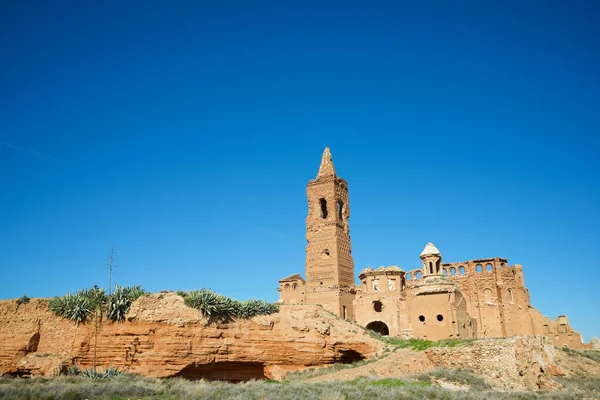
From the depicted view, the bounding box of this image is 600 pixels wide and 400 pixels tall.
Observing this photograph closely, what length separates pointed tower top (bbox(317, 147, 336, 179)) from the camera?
133ft

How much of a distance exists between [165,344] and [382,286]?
21.8 meters

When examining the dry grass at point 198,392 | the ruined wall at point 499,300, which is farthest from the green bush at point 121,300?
the ruined wall at point 499,300

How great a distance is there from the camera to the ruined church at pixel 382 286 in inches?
1459

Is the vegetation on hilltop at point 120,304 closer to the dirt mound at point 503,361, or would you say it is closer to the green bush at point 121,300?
the green bush at point 121,300

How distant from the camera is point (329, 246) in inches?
1476

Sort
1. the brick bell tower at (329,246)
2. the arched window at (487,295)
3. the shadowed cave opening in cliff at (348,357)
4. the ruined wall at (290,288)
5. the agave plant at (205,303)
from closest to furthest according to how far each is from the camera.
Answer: the agave plant at (205,303) → the shadowed cave opening in cliff at (348,357) → the brick bell tower at (329,246) → the arched window at (487,295) → the ruined wall at (290,288)

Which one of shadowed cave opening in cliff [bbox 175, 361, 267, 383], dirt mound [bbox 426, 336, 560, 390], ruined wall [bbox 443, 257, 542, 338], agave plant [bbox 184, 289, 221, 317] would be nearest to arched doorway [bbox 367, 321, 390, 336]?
ruined wall [bbox 443, 257, 542, 338]

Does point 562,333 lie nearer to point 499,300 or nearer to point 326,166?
point 499,300

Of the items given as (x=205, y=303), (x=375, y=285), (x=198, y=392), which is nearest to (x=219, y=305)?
(x=205, y=303)

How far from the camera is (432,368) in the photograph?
2370 cm

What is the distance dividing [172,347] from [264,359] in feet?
16.2

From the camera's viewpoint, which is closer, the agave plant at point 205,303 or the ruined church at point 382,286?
the agave plant at point 205,303

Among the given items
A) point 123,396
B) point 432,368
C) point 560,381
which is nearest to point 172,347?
point 123,396

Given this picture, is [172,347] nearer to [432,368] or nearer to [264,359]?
[264,359]
